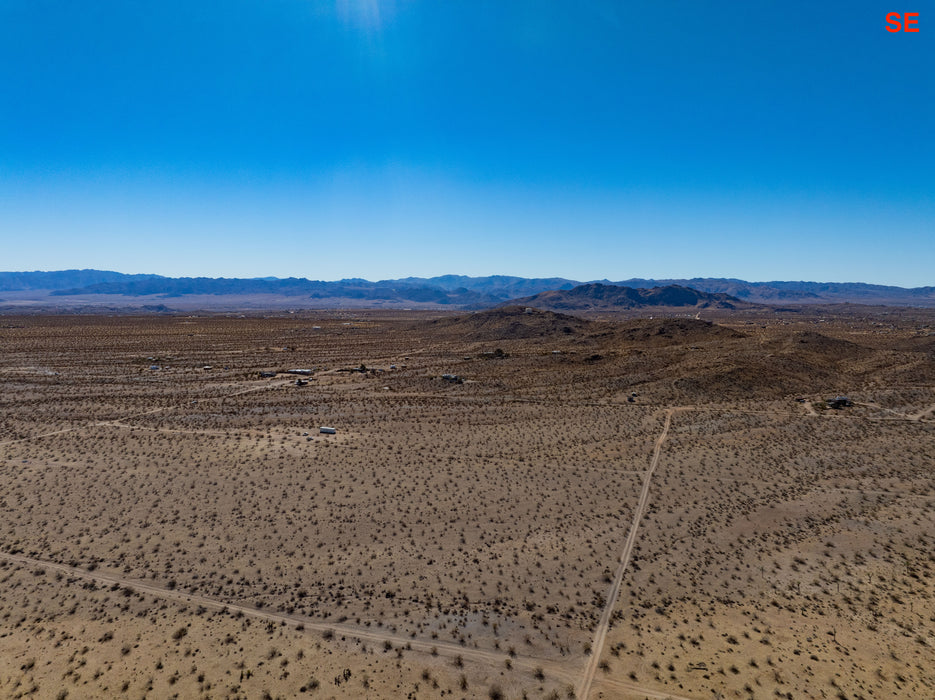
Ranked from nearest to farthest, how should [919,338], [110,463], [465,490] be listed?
[465,490]
[110,463]
[919,338]

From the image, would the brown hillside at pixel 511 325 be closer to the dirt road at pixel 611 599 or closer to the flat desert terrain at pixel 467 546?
the flat desert terrain at pixel 467 546

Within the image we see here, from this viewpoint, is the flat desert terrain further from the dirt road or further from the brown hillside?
the brown hillside

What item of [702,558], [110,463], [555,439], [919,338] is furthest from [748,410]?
[919,338]

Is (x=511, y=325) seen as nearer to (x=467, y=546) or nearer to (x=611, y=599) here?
(x=467, y=546)

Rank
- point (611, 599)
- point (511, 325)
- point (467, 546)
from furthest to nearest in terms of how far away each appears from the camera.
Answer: point (511, 325) < point (467, 546) < point (611, 599)

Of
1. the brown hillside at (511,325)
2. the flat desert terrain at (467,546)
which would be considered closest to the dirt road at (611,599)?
the flat desert terrain at (467,546)

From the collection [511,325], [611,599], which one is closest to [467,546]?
[611,599]

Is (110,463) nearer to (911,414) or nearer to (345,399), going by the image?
(345,399)

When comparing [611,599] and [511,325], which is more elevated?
[511,325]
